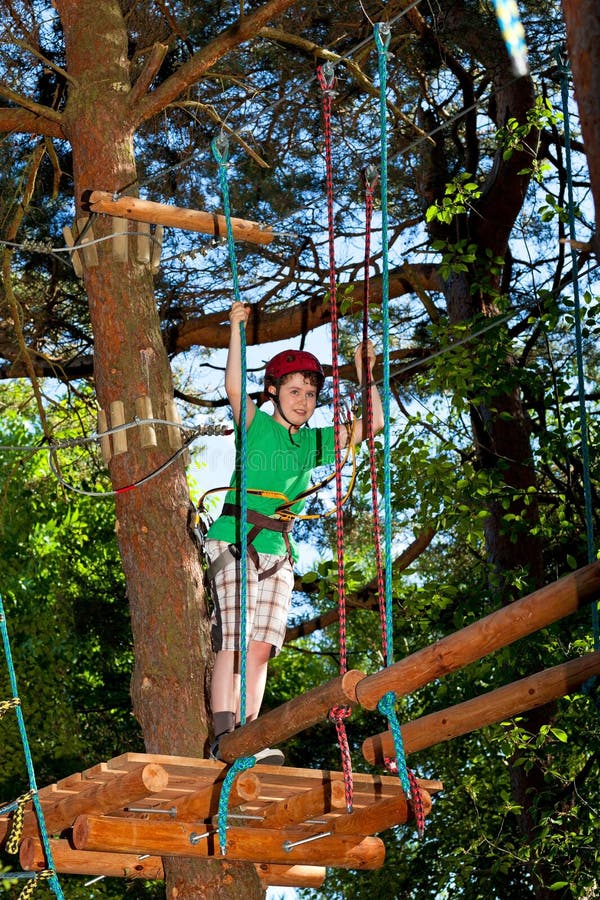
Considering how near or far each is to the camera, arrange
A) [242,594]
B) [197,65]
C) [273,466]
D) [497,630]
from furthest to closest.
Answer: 1. [197,65]
2. [273,466]
3. [242,594]
4. [497,630]

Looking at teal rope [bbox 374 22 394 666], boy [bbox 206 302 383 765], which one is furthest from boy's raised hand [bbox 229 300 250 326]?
teal rope [bbox 374 22 394 666]

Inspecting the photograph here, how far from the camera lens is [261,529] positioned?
4.06 meters

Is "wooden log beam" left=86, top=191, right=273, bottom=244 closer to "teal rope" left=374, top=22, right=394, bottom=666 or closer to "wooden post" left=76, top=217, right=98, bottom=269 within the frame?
"wooden post" left=76, top=217, right=98, bottom=269

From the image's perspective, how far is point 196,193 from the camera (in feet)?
23.4

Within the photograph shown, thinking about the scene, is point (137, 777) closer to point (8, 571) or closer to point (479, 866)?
point (479, 866)

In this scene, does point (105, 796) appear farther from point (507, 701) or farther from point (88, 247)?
point (88, 247)

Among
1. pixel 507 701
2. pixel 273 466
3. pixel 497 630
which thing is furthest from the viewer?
pixel 273 466

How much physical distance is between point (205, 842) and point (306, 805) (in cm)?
Answer: 37

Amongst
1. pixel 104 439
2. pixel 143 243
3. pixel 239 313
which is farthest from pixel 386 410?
pixel 143 243

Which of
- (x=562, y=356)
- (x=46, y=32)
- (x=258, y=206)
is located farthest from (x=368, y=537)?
(x=46, y=32)

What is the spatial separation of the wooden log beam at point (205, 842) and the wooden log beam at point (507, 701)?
62 centimetres

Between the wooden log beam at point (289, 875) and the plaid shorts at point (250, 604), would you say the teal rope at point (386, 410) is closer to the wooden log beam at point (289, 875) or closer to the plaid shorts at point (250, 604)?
the plaid shorts at point (250, 604)

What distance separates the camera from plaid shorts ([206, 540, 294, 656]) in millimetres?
4004

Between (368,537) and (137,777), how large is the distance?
5883 millimetres
